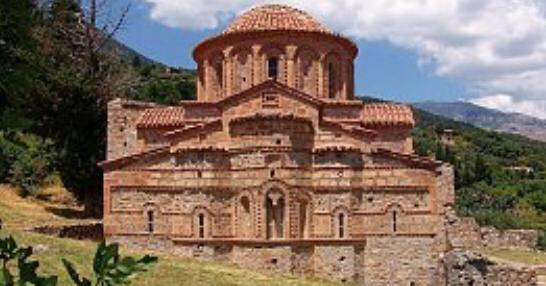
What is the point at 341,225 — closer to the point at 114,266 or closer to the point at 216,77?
the point at 216,77

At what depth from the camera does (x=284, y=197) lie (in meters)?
21.9

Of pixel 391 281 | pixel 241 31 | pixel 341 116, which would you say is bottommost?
pixel 391 281

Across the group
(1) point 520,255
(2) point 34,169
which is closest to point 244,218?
(2) point 34,169

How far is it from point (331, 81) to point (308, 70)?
1081 millimetres

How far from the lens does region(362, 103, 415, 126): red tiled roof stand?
25672 millimetres

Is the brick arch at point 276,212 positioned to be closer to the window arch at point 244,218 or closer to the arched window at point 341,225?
the window arch at point 244,218

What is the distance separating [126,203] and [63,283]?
986 centimetres

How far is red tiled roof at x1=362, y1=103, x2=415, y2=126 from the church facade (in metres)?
2.20

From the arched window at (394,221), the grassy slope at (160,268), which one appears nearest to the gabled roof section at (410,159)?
the arched window at (394,221)

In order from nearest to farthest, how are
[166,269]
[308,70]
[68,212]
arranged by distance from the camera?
[166,269] → [308,70] → [68,212]

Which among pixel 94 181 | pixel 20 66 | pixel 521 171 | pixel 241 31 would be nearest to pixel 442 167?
pixel 241 31

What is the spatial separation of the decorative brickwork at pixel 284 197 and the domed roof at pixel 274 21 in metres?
3.75

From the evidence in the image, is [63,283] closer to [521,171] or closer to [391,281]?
[391,281]

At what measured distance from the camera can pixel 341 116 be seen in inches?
1004
